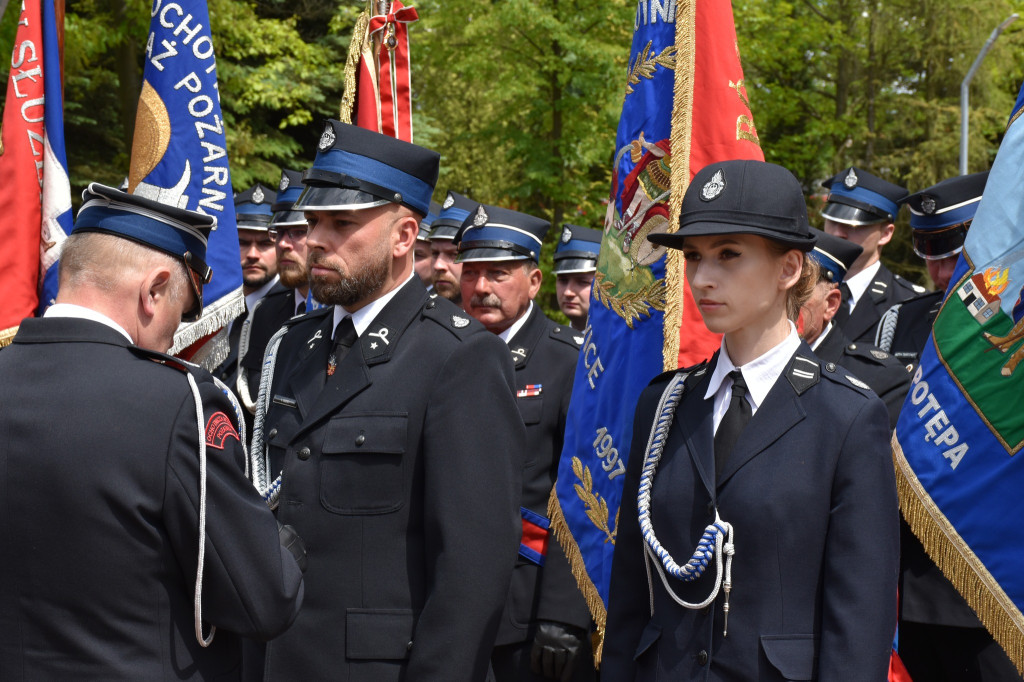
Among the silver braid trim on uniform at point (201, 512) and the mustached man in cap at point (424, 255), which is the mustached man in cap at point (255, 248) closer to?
the mustached man in cap at point (424, 255)

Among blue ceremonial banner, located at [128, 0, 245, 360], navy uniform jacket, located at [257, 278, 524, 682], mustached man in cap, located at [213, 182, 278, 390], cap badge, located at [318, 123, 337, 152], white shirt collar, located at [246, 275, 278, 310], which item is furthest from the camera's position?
mustached man in cap, located at [213, 182, 278, 390]

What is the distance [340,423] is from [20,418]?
954 millimetres

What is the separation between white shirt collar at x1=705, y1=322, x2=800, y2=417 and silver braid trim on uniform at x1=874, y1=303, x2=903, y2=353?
282 centimetres

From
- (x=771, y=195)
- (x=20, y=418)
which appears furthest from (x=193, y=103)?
(x=771, y=195)

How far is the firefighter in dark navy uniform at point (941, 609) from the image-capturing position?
4016 millimetres

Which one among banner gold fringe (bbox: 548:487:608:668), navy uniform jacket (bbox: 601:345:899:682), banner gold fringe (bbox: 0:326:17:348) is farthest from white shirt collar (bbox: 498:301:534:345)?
navy uniform jacket (bbox: 601:345:899:682)

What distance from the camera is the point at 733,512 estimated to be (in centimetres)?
260

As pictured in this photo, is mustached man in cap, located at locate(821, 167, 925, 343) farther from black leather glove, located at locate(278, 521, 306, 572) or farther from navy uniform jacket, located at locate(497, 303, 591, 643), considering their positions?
black leather glove, located at locate(278, 521, 306, 572)

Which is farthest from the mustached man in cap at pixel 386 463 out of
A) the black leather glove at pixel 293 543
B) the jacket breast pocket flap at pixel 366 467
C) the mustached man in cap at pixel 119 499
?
the mustached man in cap at pixel 119 499

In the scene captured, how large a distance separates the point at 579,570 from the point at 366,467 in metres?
1.28

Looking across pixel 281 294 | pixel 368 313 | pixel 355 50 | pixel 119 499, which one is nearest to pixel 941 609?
pixel 368 313

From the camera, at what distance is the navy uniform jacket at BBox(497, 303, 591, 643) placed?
177 inches

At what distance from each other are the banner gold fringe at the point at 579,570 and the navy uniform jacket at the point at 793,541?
1195mm

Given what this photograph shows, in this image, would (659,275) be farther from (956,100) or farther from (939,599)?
(956,100)
